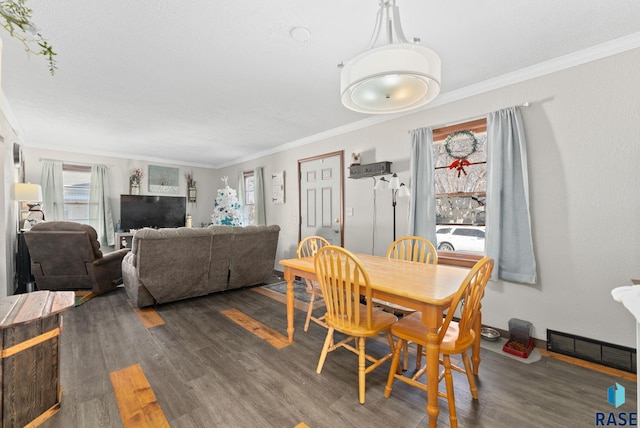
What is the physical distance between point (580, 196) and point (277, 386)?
2796 mm

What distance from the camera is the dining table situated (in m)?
1.49

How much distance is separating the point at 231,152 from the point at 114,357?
4.46 metres

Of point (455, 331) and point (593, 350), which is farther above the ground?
point (455, 331)

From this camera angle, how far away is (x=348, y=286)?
5.78 feet

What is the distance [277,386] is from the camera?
191 cm

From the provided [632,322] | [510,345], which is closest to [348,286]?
[510,345]

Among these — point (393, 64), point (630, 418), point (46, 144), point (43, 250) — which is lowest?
point (630, 418)

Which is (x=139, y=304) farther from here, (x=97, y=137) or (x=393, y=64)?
(x=393, y=64)

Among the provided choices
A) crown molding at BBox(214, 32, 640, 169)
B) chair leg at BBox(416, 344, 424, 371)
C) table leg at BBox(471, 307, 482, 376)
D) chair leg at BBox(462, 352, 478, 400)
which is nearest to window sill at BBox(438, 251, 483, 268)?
table leg at BBox(471, 307, 482, 376)

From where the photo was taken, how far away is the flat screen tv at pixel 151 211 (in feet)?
19.0

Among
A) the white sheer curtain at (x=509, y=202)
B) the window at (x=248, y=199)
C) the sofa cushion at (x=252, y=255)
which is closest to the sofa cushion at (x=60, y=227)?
the sofa cushion at (x=252, y=255)

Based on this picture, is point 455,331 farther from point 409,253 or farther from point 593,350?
point 593,350

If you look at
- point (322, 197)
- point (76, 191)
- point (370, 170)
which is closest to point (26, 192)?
point (76, 191)

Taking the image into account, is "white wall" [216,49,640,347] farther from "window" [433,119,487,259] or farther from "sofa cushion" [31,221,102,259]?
"sofa cushion" [31,221,102,259]
